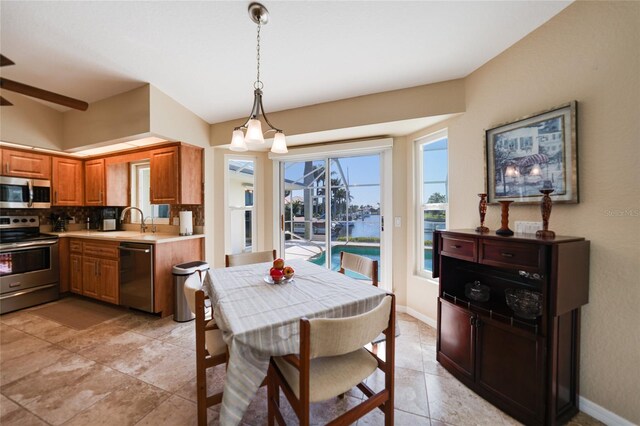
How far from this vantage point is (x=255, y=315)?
1223 mm

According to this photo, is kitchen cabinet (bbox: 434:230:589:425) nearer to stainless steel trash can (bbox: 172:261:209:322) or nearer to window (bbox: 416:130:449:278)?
window (bbox: 416:130:449:278)

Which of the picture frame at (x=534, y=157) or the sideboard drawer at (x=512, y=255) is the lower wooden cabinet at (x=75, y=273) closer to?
the sideboard drawer at (x=512, y=255)

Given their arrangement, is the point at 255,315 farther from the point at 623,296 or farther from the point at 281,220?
the point at 281,220

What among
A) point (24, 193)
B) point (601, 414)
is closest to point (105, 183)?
point (24, 193)

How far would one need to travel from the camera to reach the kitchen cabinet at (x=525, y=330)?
1.42 m

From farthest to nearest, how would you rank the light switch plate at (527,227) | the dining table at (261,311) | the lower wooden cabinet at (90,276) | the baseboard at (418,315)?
the lower wooden cabinet at (90,276), the baseboard at (418,315), the light switch plate at (527,227), the dining table at (261,311)

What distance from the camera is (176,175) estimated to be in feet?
10.3

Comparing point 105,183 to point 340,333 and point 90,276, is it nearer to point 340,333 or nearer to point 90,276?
point 90,276

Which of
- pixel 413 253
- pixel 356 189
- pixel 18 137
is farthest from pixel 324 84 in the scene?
pixel 18 137

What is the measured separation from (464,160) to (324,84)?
5.11ft

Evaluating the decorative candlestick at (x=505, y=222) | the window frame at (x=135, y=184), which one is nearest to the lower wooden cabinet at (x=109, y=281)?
the window frame at (x=135, y=184)

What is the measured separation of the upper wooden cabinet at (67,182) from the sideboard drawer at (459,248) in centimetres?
507

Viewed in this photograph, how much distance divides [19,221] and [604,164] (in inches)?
236

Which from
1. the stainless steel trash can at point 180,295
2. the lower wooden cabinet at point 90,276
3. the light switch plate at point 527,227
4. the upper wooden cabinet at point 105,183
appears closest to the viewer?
the light switch plate at point 527,227
